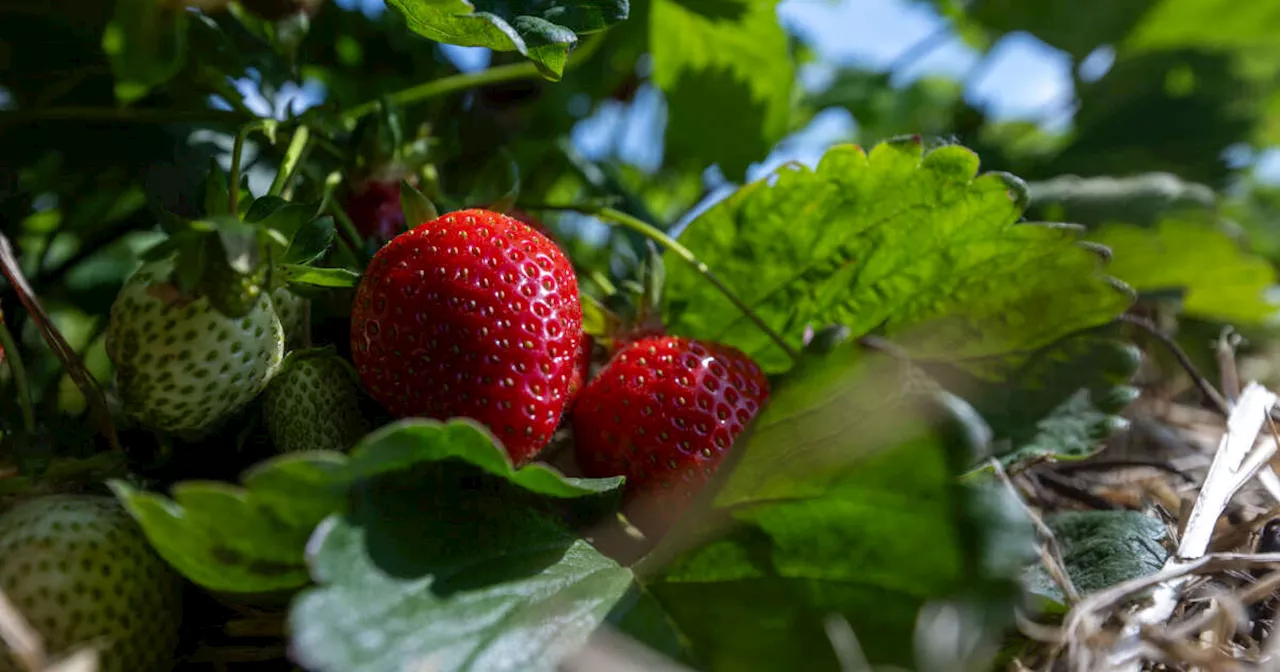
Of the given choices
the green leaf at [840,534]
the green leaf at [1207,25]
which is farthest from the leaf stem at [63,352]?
the green leaf at [1207,25]

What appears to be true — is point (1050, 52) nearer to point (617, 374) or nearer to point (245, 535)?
point (617, 374)

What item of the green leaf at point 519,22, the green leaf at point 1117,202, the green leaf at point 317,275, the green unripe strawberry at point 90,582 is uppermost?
the green leaf at point 519,22

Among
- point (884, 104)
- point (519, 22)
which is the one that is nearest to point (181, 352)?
point (519, 22)

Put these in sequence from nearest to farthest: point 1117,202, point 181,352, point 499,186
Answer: point 181,352
point 499,186
point 1117,202

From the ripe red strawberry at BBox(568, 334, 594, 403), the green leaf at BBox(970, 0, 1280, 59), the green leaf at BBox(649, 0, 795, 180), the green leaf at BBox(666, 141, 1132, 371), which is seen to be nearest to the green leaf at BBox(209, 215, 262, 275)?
the ripe red strawberry at BBox(568, 334, 594, 403)

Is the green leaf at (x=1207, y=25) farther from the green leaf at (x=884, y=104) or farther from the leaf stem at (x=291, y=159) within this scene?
the leaf stem at (x=291, y=159)

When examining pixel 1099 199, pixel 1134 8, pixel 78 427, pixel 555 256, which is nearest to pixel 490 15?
pixel 555 256

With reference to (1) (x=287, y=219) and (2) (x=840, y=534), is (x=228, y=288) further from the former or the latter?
(2) (x=840, y=534)

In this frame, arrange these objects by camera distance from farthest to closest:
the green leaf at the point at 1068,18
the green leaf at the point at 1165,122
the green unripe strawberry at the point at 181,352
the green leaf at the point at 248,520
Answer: the green leaf at the point at 1068,18 → the green leaf at the point at 1165,122 → the green unripe strawberry at the point at 181,352 → the green leaf at the point at 248,520
